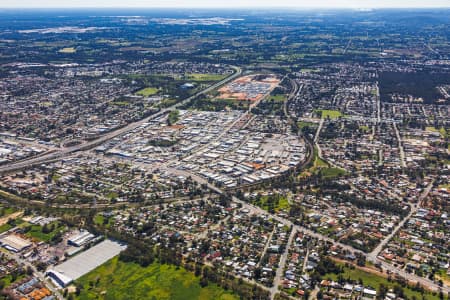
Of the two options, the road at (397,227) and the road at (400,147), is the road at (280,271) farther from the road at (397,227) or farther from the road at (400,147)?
the road at (400,147)

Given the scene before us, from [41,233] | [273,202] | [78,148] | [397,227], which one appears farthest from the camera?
[78,148]

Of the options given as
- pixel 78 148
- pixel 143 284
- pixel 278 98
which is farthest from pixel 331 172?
pixel 278 98

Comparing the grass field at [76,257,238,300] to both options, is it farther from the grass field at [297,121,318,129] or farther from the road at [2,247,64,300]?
A: the grass field at [297,121,318,129]

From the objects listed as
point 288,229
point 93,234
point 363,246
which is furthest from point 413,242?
point 93,234

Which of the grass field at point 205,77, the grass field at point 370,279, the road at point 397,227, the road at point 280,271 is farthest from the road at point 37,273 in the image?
the grass field at point 205,77

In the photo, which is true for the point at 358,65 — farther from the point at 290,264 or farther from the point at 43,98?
the point at 290,264

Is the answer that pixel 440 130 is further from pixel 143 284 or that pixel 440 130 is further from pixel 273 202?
pixel 143 284
